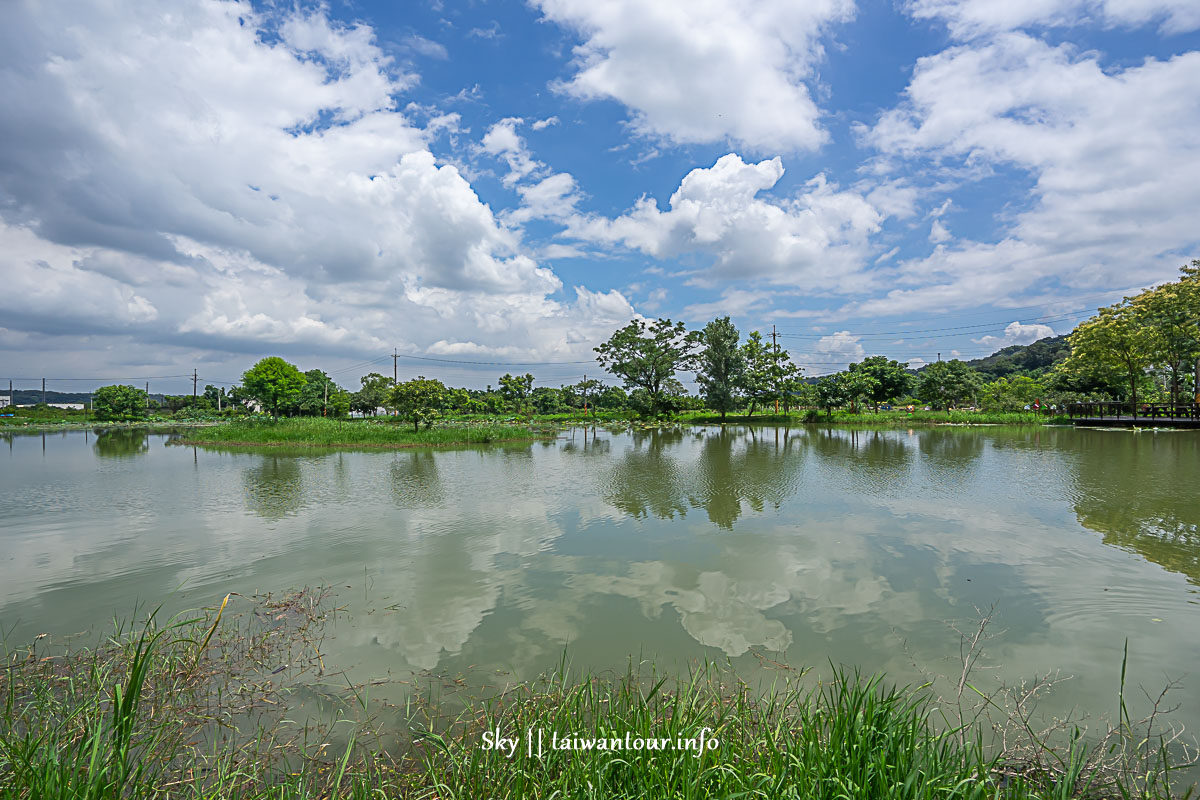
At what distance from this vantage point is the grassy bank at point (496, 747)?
2.35 m

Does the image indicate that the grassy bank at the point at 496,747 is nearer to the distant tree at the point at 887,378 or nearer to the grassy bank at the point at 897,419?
the grassy bank at the point at 897,419

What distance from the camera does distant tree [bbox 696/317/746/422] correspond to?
141ft

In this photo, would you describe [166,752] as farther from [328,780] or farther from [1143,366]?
[1143,366]

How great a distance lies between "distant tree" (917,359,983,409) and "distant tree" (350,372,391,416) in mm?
58434

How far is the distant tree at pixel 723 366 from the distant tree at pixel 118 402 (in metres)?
59.0

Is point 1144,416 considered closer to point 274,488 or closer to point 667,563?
point 667,563

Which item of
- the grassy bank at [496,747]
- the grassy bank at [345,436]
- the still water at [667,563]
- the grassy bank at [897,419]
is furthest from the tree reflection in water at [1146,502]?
the grassy bank at [345,436]

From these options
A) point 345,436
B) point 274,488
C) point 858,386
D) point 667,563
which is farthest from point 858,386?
point 274,488

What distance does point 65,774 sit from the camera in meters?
2.22

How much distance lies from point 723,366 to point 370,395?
1731 inches

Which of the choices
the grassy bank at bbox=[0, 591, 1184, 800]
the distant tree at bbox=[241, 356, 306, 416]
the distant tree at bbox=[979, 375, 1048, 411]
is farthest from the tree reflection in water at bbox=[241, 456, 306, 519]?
the distant tree at bbox=[979, 375, 1048, 411]

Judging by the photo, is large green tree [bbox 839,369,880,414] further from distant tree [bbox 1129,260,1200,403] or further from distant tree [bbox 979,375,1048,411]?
distant tree [bbox 1129,260,1200,403]

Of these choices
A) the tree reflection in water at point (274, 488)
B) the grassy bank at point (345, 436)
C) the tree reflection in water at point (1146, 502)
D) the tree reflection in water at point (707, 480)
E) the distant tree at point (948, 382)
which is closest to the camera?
the tree reflection in water at point (1146, 502)

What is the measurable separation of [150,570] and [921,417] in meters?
46.1
